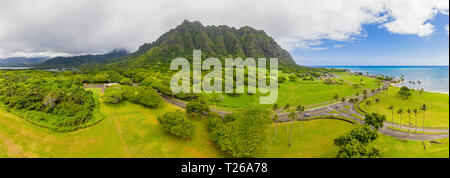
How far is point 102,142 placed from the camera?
43.6 m

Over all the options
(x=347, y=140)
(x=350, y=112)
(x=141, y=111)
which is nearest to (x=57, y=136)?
(x=141, y=111)

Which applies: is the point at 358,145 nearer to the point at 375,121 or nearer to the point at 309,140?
the point at 309,140

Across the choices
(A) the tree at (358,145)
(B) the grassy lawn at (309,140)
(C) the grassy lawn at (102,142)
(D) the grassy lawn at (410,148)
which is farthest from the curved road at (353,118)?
(C) the grassy lawn at (102,142)

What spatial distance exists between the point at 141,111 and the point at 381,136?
79.0 meters

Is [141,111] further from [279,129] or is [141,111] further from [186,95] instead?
[279,129]

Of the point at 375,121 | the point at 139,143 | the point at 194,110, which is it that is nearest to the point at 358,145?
the point at 375,121

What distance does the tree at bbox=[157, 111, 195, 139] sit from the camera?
4566 centimetres

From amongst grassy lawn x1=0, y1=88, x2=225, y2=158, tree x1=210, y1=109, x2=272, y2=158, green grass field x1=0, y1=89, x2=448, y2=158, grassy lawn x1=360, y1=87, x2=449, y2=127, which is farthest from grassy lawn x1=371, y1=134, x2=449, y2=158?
grassy lawn x1=0, y1=88, x2=225, y2=158

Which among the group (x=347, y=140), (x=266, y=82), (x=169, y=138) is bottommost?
(x=169, y=138)

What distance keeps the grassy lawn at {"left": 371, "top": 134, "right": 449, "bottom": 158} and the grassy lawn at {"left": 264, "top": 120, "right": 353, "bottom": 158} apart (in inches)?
379

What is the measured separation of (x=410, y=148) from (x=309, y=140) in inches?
891

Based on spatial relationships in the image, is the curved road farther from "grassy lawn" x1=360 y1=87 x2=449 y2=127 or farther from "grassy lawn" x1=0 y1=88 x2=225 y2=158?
"grassy lawn" x1=0 y1=88 x2=225 y2=158

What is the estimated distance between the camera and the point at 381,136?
4697cm

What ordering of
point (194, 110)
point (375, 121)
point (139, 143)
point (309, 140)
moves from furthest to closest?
point (194, 110) → point (309, 140) → point (375, 121) → point (139, 143)
